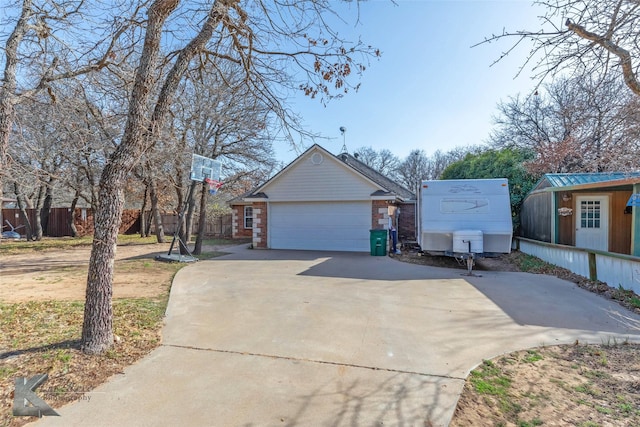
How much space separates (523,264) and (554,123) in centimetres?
1142

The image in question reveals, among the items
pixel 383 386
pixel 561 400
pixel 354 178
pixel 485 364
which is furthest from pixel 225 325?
pixel 354 178

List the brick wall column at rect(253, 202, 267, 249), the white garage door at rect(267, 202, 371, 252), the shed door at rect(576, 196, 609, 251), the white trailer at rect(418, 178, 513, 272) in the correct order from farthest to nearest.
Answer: the brick wall column at rect(253, 202, 267, 249) < the white garage door at rect(267, 202, 371, 252) < the shed door at rect(576, 196, 609, 251) < the white trailer at rect(418, 178, 513, 272)

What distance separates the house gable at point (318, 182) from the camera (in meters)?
14.2

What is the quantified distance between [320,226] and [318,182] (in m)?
1.91

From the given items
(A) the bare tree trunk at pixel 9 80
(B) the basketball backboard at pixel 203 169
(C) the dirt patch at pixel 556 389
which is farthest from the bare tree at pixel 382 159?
(C) the dirt patch at pixel 556 389

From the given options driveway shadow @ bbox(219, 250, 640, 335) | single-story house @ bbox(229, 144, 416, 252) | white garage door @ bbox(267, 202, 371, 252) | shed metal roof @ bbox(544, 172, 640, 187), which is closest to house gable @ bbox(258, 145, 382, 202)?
single-story house @ bbox(229, 144, 416, 252)

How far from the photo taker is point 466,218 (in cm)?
1044

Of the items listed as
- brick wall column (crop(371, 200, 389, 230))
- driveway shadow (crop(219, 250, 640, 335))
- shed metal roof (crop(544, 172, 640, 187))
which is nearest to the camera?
driveway shadow (crop(219, 250, 640, 335))

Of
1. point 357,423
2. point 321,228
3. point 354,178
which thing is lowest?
point 357,423

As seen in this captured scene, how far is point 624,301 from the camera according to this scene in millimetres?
6398

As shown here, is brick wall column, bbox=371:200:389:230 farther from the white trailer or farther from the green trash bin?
the white trailer

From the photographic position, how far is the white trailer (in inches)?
391

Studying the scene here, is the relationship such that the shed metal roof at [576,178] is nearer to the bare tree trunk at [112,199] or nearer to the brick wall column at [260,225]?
the brick wall column at [260,225]

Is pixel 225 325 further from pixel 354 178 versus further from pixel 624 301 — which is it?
pixel 354 178
